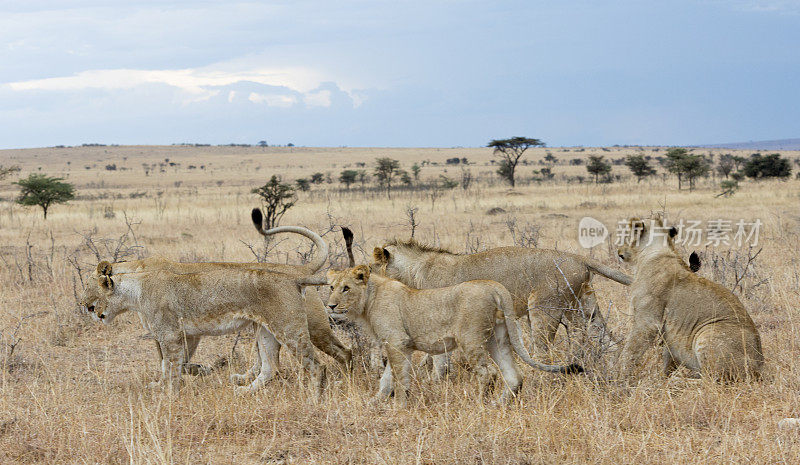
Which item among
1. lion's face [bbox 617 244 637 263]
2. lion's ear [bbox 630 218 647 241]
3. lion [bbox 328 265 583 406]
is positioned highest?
lion's ear [bbox 630 218 647 241]

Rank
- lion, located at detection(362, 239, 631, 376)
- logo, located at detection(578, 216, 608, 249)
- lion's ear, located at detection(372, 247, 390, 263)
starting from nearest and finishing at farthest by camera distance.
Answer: lion, located at detection(362, 239, 631, 376), lion's ear, located at detection(372, 247, 390, 263), logo, located at detection(578, 216, 608, 249)

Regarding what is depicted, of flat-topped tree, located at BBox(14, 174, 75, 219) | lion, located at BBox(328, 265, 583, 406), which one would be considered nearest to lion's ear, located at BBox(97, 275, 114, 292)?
lion, located at BBox(328, 265, 583, 406)

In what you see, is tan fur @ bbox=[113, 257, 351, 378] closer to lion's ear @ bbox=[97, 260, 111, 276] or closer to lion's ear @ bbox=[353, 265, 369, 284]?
lion's ear @ bbox=[97, 260, 111, 276]

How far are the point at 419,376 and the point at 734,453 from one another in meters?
2.40

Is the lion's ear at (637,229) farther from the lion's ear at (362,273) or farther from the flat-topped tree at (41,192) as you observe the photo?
the flat-topped tree at (41,192)

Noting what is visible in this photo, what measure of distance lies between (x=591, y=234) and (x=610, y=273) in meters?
9.30

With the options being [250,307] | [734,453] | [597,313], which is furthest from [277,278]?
[734,453]

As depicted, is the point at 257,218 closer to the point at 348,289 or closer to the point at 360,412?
the point at 348,289

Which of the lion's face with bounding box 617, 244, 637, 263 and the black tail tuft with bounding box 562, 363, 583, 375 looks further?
the lion's face with bounding box 617, 244, 637, 263

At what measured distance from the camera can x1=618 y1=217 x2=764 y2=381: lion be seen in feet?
16.9

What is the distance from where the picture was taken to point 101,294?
19.1 feet

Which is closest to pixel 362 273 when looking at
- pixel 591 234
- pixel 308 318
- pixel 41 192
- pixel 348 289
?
pixel 348 289

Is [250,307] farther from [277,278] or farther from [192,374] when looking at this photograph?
[192,374]

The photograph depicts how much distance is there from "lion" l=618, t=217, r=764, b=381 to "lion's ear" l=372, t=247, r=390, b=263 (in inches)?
83.0
